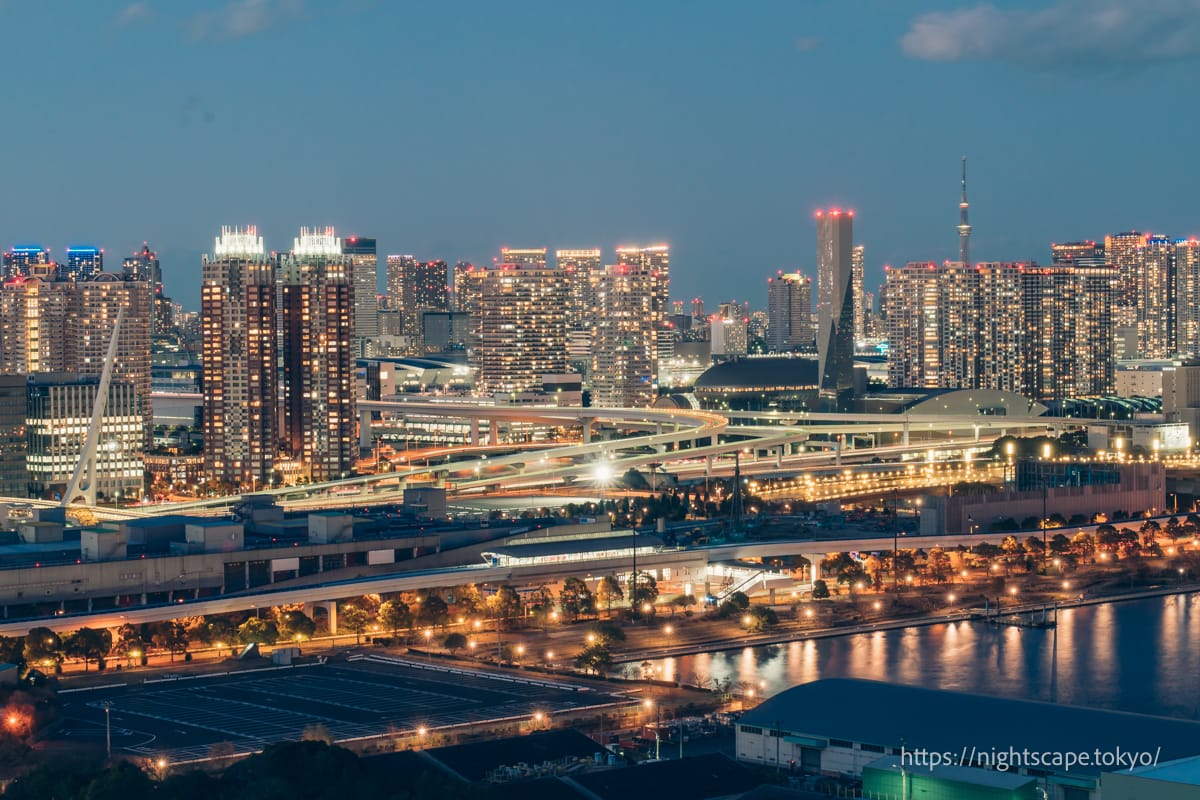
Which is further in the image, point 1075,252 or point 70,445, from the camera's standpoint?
point 1075,252

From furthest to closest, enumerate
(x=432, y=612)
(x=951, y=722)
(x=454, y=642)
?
(x=432, y=612) → (x=454, y=642) → (x=951, y=722)

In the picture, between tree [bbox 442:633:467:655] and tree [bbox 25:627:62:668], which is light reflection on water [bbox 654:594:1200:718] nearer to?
tree [bbox 442:633:467:655]

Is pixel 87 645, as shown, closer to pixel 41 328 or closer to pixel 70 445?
pixel 70 445

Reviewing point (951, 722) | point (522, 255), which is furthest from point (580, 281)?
point (951, 722)

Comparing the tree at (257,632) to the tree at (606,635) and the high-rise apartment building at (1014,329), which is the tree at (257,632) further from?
the high-rise apartment building at (1014,329)

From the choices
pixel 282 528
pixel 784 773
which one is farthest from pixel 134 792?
pixel 282 528

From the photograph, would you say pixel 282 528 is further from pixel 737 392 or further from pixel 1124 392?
pixel 1124 392
